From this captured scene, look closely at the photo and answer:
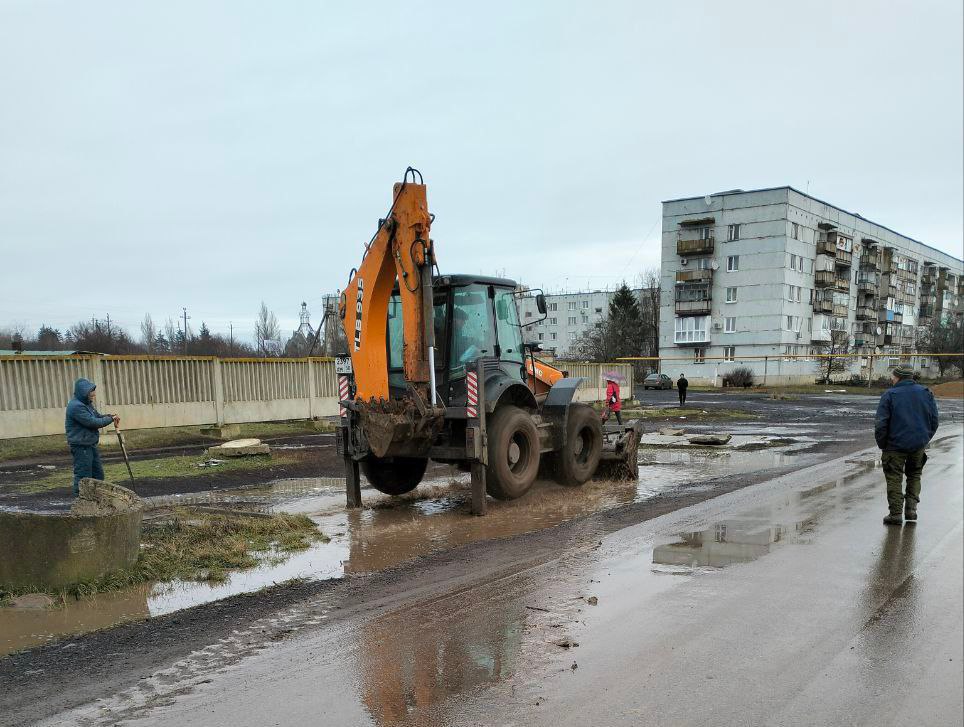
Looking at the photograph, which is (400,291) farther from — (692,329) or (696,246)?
(692,329)

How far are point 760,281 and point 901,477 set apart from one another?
2247 inches

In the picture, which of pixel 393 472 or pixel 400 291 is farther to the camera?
pixel 393 472

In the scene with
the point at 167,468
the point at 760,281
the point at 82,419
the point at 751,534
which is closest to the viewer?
the point at 751,534

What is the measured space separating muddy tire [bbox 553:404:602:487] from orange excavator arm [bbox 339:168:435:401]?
2726 mm

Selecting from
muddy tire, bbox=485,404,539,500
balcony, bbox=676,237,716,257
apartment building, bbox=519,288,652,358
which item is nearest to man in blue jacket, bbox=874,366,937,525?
muddy tire, bbox=485,404,539,500

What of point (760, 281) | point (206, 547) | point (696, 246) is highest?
point (696, 246)

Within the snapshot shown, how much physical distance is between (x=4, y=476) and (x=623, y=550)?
429 inches

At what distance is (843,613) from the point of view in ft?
15.5

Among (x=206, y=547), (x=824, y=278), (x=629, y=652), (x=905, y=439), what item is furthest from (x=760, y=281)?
(x=629, y=652)

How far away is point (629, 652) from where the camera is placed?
412 cm

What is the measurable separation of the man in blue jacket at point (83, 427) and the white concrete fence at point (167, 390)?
723cm

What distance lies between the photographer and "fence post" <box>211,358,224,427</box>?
55.4 ft

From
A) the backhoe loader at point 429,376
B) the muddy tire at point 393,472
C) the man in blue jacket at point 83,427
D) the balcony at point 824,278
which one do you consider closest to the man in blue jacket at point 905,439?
the backhoe loader at point 429,376

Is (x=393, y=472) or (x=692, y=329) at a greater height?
(x=692, y=329)
